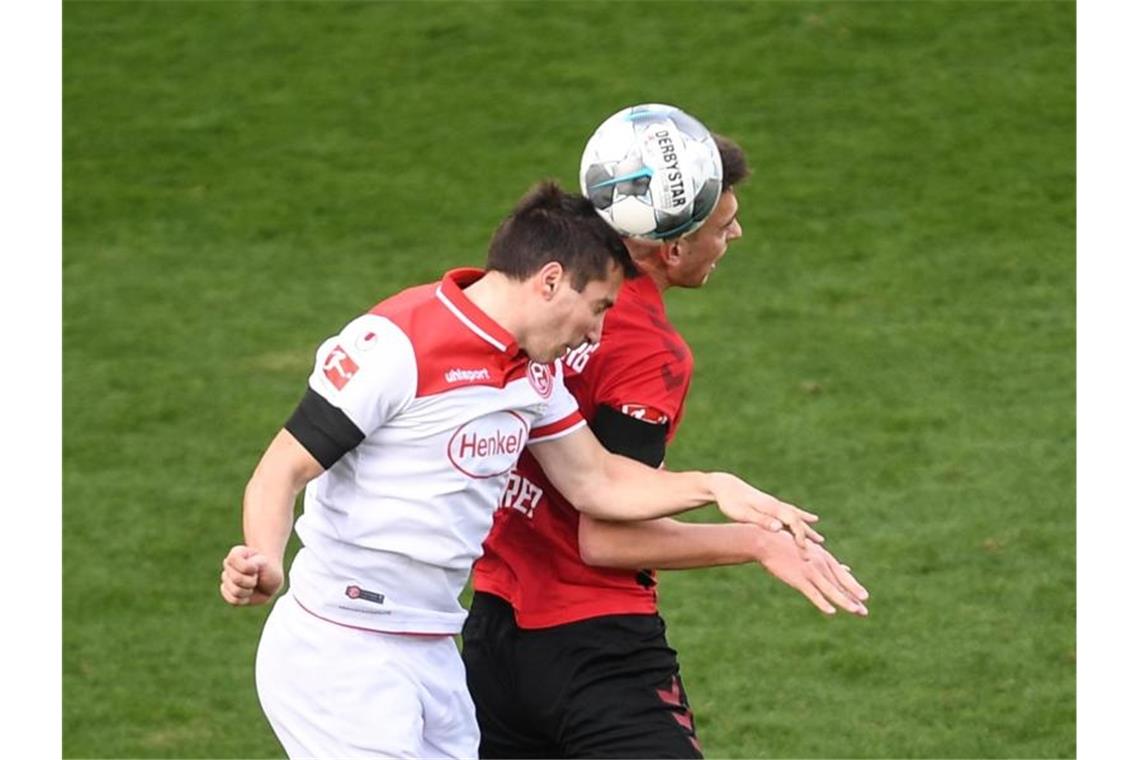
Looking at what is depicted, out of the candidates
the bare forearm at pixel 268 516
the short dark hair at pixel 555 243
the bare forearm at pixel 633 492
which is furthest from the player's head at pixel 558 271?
the bare forearm at pixel 268 516

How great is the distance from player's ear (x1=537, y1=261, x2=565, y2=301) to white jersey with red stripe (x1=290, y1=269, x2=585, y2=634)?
12 centimetres

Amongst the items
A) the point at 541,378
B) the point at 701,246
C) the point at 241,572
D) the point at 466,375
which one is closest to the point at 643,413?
the point at 541,378

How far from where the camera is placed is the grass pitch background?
24.3ft

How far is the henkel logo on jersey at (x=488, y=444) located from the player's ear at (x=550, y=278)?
27 centimetres

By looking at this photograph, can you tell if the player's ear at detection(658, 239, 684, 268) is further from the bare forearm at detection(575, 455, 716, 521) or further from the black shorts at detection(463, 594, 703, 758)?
the black shorts at detection(463, 594, 703, 758)

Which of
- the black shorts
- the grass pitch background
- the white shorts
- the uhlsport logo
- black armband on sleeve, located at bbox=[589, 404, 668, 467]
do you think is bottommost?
the grass pitch background

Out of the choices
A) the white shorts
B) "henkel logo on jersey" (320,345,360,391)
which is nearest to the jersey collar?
"henkel logo on jersey" (320,345,360,391)

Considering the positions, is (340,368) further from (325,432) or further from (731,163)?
(731,163)

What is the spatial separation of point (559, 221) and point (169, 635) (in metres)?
4.08

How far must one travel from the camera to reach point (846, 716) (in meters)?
Result: 7.03

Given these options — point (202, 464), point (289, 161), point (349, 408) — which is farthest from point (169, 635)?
point (289, 161)

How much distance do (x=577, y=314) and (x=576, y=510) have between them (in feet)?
2.00

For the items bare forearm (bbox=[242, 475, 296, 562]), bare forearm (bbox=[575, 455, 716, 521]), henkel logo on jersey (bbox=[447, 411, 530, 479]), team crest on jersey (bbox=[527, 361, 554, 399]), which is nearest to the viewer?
bare forearm (bbox=[242, 475, 296, 562])

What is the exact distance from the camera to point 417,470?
4113 millimetres
